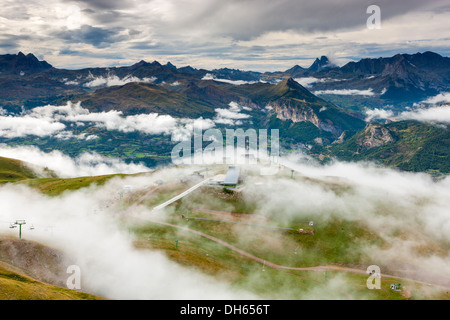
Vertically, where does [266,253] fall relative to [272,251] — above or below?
below

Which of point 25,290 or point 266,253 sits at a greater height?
point 25,290

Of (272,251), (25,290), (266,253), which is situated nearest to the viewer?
(25,290)

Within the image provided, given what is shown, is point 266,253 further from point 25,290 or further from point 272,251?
point 25,290

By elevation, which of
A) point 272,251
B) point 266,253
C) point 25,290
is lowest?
point 266,253

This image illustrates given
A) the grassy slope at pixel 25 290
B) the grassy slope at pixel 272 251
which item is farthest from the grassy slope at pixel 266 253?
the grassy slope at pixel 25 290

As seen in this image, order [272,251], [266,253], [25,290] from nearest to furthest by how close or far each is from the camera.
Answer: [25,290] → [266,253] → [272,251]

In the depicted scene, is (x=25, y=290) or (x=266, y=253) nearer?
(x=25, y=290)

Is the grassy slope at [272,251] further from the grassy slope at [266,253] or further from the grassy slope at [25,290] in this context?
the grassy slope at [25,290]

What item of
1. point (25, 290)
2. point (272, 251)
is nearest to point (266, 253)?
point (272, 251)
